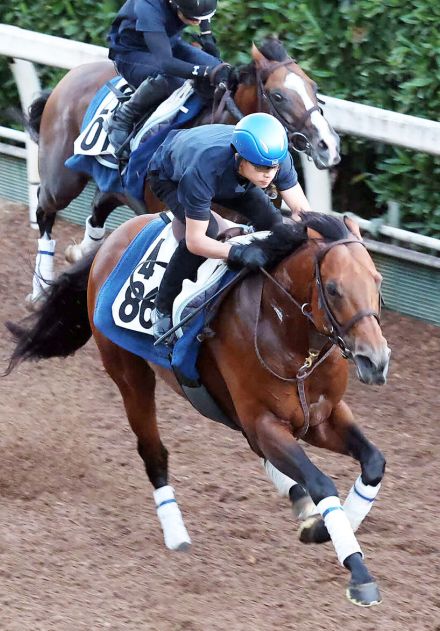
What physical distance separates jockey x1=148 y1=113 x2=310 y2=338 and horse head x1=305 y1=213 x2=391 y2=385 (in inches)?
14.1

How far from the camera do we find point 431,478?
640 cm

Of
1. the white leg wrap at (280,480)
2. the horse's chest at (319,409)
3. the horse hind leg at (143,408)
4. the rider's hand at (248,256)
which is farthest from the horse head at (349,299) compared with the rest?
the horse hind leg at (143,408)

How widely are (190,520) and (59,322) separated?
120cm

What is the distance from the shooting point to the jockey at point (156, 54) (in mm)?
7328

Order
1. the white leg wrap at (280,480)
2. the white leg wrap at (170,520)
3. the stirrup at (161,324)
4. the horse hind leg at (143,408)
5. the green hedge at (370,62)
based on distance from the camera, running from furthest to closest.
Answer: the green hedge at (370,62) < the horse hind leg at (143,408) < the white leg wrap at (170,520) < the stirrup at (161,324) < the white leg wrap at (280,480)

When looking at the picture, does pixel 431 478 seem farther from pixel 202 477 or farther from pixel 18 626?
pixel 18 626

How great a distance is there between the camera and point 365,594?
4555mm

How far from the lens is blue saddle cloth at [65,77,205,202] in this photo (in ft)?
24.3

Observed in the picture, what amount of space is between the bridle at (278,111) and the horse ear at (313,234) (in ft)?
7.51

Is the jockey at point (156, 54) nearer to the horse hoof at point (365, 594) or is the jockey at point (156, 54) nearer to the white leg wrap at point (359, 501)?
the white leg wrap at point (359, 501)

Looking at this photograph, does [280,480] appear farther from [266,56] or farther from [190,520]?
[266,56]

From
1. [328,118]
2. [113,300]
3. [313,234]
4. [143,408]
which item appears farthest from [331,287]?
[328,118]

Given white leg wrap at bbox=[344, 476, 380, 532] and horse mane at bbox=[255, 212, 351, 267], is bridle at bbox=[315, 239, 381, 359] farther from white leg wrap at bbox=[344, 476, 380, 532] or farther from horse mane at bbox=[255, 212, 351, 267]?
white leg wrap at bbox=[344, 476, 380, 532]

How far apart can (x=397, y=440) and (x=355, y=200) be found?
2.37 m
